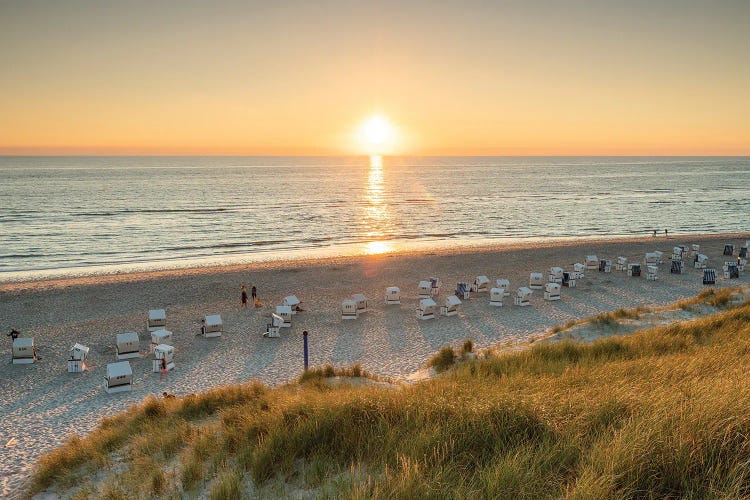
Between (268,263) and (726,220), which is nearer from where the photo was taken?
(268,263)

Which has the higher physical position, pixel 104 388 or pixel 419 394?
pixel 419 394

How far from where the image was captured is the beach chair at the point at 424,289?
887 inches

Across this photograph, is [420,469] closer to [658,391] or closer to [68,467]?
[658,391]

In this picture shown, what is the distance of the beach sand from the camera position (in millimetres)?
13070

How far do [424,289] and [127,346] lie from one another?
41.9 ft

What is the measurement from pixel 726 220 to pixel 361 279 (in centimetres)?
4598

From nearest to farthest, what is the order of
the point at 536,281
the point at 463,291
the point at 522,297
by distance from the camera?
the point at 522,297
the point at 463,291
the point at 536,281

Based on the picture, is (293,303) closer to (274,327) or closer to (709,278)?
(274,327)

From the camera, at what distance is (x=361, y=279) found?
89.7 feet

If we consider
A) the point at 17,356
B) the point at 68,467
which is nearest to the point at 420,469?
the point at 68,467

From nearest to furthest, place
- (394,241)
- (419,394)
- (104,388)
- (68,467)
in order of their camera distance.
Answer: (419,394), (68,467), (104,388), (394,241)

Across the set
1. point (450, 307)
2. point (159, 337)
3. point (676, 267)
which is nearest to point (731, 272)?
point (676, 267)

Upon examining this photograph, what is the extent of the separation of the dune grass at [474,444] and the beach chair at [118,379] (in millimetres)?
5960

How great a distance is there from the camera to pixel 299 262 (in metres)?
32.3
